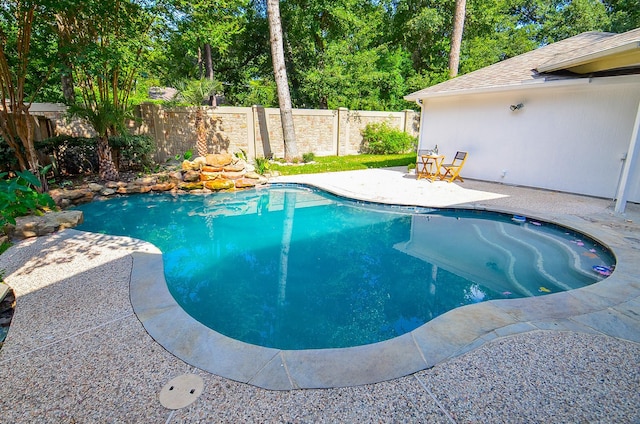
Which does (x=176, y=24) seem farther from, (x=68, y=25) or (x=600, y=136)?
(x=600, y=136)

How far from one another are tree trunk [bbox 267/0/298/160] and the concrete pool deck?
925 centimetres

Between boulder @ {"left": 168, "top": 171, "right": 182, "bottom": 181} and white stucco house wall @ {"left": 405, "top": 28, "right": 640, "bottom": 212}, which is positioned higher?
white stucco house wall @ {"left": 405, "top": 28, "right": 640, "bottom": 212}

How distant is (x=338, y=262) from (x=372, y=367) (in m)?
2.58

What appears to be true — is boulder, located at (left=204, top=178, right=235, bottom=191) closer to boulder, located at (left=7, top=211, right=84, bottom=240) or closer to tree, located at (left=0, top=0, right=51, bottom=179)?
boulder, located at (left=7, top=211, right=84, bottom=240)

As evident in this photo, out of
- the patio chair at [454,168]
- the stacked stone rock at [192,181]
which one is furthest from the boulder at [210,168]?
the patio chair at [454,168]

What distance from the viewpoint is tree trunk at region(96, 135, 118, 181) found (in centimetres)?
855

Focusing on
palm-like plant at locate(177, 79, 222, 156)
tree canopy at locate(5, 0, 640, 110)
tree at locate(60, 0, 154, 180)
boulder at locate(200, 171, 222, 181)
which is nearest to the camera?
tree at locate(60, 0, 154, 180)

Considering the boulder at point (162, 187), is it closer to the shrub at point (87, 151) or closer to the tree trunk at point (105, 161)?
the tree trunk at point (105, 161)

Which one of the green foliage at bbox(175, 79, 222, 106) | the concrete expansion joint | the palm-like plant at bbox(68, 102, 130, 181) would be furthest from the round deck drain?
the green foliage at bbox(175, 79, 222, 106)

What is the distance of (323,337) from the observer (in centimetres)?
309

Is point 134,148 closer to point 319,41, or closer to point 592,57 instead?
point 592,57

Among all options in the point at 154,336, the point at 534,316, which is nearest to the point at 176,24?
the point at 154,336

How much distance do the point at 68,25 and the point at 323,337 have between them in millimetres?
8811

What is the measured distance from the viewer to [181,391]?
2092 millimetres
